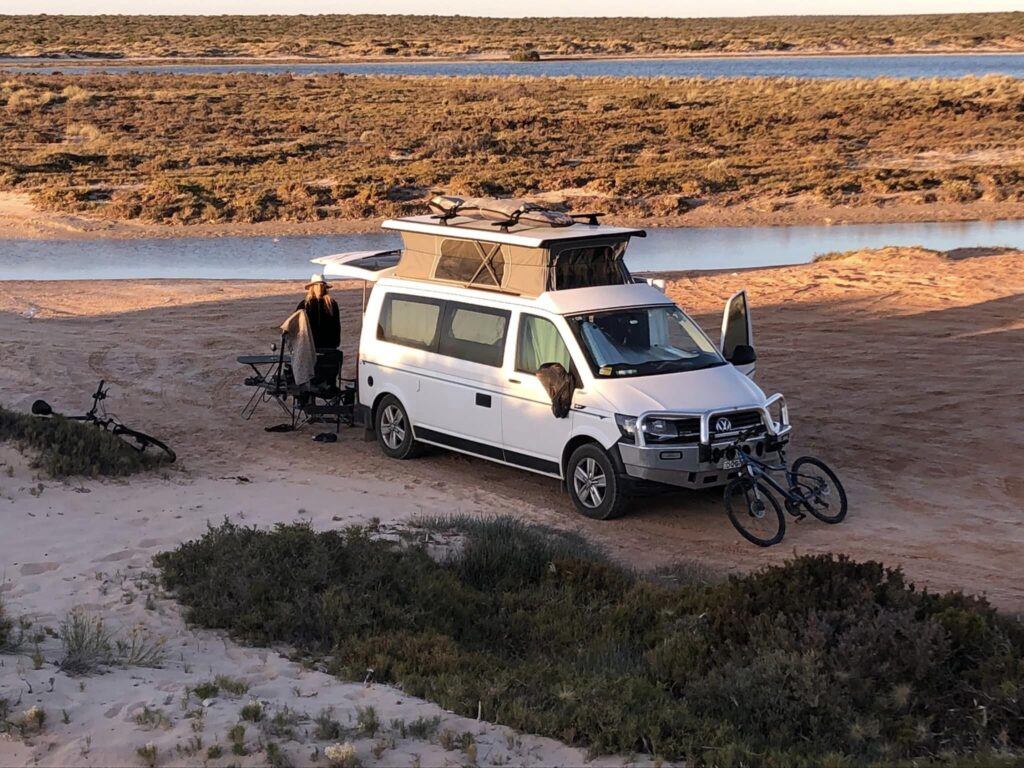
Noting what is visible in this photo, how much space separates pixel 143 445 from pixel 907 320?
11.0m

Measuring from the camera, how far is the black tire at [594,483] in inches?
425

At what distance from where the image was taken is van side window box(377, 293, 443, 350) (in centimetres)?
1252

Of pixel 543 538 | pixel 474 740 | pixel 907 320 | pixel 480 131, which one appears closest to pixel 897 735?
pixel 474 740

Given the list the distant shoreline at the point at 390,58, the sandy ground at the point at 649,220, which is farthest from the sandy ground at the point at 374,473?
the distant shoreline at the point at 390,58

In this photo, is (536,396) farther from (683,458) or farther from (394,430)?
(394,430)

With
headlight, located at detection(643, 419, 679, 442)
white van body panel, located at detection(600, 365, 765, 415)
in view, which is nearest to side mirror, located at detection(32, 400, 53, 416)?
white van body panel, located at detection(600, 365, 765, 415)

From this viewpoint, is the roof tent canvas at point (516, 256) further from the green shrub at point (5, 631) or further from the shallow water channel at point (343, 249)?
the shallow water channel at point (343, 249)

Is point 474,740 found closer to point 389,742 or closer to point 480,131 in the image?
point 389,742

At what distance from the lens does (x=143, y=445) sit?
40.3 feet

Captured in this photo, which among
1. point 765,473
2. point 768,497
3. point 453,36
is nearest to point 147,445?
point 765,473

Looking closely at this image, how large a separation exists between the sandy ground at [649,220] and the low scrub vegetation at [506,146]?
47 centimetres

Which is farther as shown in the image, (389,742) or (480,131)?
(480,131)

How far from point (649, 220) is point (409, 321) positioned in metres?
19.9

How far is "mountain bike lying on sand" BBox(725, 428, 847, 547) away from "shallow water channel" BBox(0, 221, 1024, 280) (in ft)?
44.3
